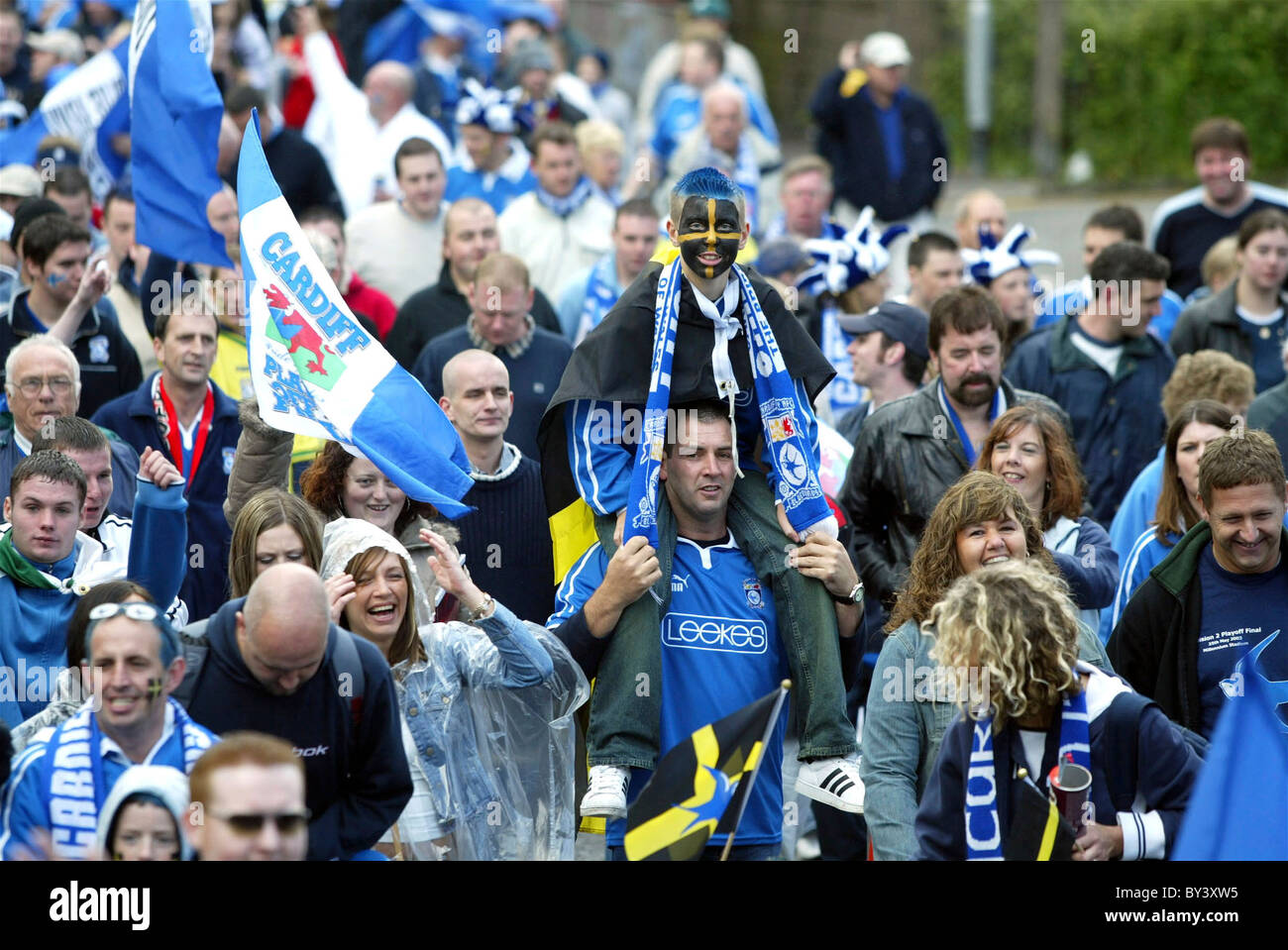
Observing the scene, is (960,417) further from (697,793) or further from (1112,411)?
(697,793)

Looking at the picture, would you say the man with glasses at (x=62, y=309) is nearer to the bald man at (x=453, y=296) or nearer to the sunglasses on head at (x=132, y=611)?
the bald man at (x=453, y=296)

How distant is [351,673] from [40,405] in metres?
2.70

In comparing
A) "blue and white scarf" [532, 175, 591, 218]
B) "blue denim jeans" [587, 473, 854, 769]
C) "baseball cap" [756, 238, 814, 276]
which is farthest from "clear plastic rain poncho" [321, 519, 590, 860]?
"blue and white scarf" [532, 175, 591, 218]

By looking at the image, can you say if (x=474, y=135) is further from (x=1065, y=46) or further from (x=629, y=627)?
(x=1065, y=46)

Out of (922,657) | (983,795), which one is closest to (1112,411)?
(922,657)

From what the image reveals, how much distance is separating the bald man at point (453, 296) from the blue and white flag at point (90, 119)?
2.92 metres

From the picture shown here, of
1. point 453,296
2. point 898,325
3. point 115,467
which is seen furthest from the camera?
→ point 453,296

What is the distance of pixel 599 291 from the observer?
1023cm

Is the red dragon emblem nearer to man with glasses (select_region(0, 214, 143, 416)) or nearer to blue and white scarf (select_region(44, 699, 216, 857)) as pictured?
blue and white scarf (select_region(44, 699, 216, 857))

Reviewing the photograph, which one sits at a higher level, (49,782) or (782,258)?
(782,258)

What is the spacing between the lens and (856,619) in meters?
6.19

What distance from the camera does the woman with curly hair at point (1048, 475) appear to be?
22.9 feet

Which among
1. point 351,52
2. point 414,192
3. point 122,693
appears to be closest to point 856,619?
point 122,693

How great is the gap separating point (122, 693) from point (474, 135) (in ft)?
25.6
